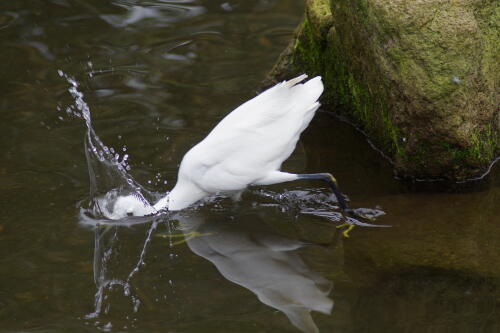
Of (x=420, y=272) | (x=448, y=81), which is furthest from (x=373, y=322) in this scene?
(x=448, y=81)

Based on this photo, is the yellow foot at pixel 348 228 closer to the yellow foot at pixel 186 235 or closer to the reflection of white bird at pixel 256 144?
the reflection of white bird at pixel 256 144

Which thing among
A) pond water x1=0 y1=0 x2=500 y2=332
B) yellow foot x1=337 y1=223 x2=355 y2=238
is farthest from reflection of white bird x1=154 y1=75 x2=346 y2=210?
pond water x1=0 y1=0 x2=500 y2=332

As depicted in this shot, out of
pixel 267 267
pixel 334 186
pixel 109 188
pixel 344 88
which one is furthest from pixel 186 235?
pixel 344 88

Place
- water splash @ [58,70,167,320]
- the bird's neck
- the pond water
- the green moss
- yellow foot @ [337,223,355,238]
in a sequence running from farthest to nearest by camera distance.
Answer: the green moss
the bird's neck
yellow foot @ [337,223,355,238]
water splash @ [58,70,167,320]
the pond water

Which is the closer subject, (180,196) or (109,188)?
(180,196)

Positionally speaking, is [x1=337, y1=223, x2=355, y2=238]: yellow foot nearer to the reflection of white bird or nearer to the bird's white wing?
the reflection of white bird

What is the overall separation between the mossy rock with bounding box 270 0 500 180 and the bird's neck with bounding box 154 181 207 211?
155 centimetres

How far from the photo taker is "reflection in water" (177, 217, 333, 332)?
4.02m

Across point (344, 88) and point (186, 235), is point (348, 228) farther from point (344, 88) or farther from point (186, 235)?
point (344, 88)

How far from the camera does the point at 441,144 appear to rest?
494 centimetres

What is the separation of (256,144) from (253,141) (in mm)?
30

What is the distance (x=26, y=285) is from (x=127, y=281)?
A: 62 cm

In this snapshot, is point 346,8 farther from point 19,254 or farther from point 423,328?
point 19,254

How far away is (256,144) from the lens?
193 inches
